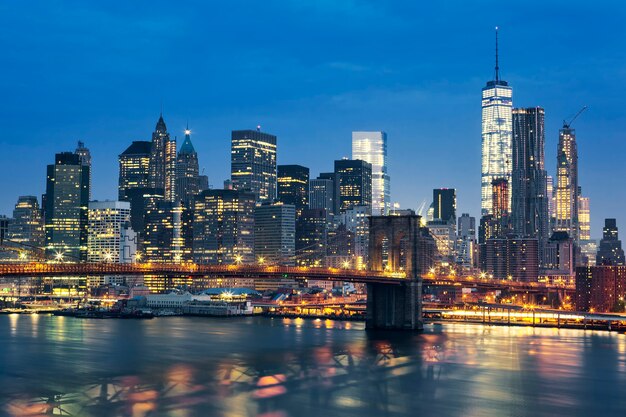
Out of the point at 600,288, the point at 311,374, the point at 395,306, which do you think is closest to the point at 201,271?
the point at 395,306

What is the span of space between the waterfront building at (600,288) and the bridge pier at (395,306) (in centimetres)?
6590

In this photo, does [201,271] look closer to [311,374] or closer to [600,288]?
[311,374]

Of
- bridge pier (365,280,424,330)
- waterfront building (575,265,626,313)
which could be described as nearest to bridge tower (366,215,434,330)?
bridge pier (365,280,424,330)

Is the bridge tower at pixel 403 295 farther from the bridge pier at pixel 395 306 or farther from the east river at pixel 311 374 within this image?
the east river at pixel 311 374

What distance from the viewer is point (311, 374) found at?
52688 millimetres

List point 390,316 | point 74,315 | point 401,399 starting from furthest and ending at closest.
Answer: point 74,315 → point 390,316 → point 401,399

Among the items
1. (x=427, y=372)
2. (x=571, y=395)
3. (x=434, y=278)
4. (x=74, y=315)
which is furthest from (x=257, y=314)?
(x=571, y=395)

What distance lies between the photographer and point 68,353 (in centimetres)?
6322

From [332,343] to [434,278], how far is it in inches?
1021

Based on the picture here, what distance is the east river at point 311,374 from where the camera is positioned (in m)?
42.3

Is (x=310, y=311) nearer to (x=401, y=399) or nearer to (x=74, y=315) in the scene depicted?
(x=74, y=315)

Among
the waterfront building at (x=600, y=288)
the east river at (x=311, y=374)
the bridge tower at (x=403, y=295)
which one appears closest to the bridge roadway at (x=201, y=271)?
the bridge tower at (x=403, y=295)

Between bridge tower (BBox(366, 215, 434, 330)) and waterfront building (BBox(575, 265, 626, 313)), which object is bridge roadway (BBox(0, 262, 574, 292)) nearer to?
bridge tower (BBox(366, 215, 434, 330))

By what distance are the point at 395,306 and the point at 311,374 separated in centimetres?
3272
